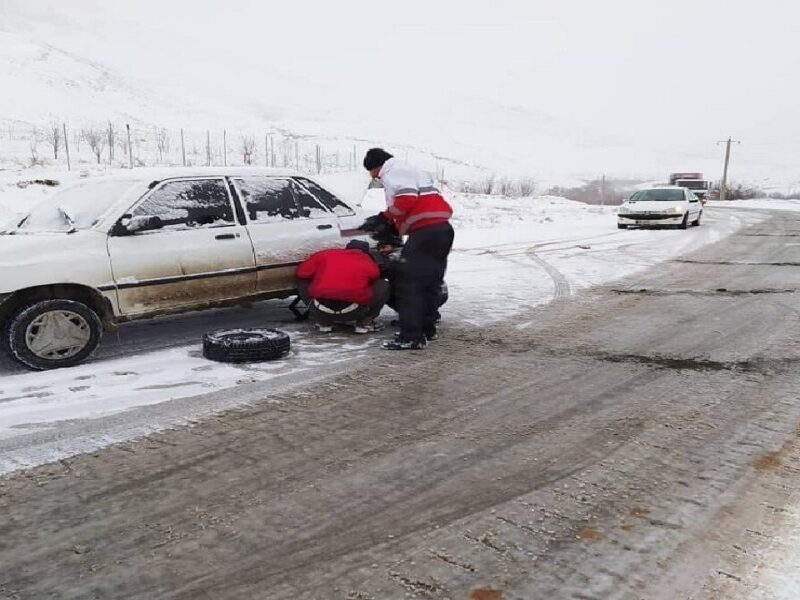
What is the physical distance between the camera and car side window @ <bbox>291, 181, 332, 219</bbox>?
22.3 feet

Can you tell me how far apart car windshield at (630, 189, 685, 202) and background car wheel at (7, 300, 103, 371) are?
18.4 metres

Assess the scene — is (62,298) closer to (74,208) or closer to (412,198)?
(74,208)

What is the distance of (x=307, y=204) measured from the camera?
686 cm

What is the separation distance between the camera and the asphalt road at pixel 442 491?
2.49m

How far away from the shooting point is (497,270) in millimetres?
10883

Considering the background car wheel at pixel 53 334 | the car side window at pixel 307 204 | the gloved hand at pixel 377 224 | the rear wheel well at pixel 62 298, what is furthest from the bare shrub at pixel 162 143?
the background car wheel at pixel 53 334

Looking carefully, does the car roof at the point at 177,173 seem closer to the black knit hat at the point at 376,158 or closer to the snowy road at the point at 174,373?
the black knit hat at the point at 376,158

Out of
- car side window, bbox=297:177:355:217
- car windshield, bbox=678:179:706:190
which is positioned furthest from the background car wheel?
car windshield, bbox=678:179:706:190

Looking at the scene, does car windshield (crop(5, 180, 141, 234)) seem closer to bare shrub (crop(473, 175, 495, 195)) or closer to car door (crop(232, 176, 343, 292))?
car door (crop(232, 176, 343, 292))

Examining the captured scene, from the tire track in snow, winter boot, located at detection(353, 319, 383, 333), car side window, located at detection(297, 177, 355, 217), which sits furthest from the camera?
the tire track in snow

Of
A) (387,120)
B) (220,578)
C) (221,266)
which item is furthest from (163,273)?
(387,120)

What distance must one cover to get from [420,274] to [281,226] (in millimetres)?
→ 1549

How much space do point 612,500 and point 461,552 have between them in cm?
87

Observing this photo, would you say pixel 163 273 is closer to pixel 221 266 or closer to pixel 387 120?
pixel 221 266
